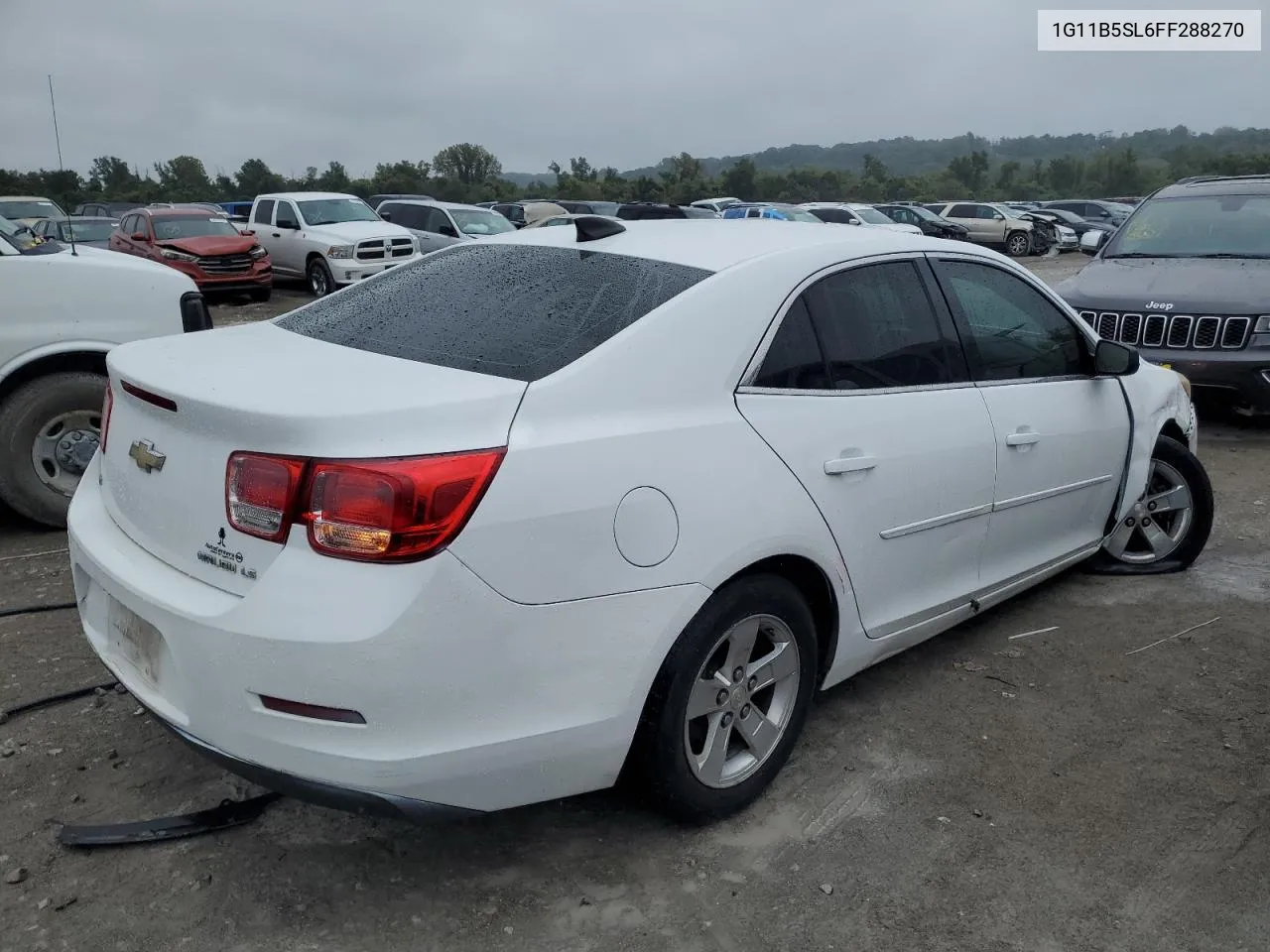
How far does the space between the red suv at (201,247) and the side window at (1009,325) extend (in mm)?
15524

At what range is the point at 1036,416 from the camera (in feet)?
12.9

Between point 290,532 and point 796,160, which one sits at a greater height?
point 796,160

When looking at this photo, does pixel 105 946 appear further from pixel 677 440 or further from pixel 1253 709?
pixel 1253 709

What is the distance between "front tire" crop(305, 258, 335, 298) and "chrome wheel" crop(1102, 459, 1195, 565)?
15873 mm

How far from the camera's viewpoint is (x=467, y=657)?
92.0 inches

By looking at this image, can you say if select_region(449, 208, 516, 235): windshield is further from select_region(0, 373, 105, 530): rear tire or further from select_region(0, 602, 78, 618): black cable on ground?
select_region(0, 602, 78, 618): black cable on ground

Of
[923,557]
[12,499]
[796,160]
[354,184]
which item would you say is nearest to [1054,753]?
[923,557]

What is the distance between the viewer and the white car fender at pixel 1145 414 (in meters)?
4.57

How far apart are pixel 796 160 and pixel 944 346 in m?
175

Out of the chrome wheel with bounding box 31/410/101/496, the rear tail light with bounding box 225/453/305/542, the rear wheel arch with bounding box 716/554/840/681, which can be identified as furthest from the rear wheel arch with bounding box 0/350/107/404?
the rear wheel arch with bounding box 716/554/840/681

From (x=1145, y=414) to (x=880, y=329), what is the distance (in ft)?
6.13

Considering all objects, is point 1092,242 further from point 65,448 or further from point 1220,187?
point 65,448

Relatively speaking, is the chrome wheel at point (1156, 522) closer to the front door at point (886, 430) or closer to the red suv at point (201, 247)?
the front door at point (886, 430)

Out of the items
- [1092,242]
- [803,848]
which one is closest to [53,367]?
[803,848]
